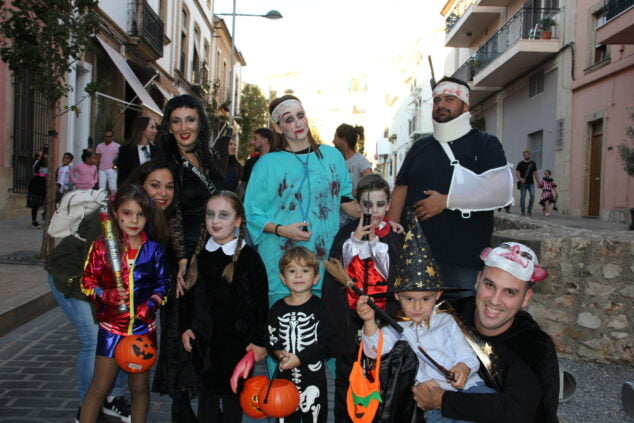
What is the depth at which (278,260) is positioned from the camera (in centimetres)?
352

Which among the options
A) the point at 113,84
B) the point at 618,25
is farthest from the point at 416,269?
the point at 113,84

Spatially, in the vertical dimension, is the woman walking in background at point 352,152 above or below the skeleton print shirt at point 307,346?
above

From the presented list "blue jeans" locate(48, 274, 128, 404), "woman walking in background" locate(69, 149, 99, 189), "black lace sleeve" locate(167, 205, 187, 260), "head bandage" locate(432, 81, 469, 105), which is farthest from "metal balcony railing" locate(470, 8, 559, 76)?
"blue jeans" locate(48, 274, 128, 404)

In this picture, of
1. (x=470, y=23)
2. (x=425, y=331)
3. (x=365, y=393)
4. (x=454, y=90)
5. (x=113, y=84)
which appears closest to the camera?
(x=365, y=393)

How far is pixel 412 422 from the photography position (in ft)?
8.39

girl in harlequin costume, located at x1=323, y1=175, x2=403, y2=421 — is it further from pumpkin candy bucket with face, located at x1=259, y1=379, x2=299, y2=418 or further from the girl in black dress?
the girl in black dress

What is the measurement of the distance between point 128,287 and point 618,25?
14484mm

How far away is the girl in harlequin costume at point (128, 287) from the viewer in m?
3.22

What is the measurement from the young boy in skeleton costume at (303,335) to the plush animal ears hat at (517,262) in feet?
3.56

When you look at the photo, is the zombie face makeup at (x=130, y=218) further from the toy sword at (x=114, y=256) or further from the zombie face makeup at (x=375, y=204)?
the zombie face makeup at (x=375, y=204)

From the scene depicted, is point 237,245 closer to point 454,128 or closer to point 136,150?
point 454,128

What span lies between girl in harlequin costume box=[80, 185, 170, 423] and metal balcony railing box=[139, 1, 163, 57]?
1618cm

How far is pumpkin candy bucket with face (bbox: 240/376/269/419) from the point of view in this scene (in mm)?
3088

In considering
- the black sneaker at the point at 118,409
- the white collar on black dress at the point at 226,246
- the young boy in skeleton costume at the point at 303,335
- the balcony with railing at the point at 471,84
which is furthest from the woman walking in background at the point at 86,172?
the balcony with railing at the point at 471,84
